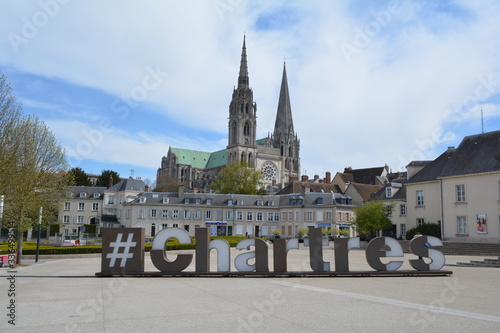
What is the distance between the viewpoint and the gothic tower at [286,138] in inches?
5531

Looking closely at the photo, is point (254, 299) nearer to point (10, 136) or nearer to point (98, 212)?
point (10, 136)

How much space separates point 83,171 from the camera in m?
91.4

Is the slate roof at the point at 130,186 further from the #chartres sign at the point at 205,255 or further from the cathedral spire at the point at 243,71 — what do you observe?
the cathedral spire at the point at 243,71

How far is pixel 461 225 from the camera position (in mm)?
36406

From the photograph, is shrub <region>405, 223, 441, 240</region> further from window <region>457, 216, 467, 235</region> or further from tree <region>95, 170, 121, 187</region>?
tree <region>95, 170, 121, 187</region>

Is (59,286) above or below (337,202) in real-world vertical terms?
below

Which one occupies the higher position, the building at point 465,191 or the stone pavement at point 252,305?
the building at point 465,191

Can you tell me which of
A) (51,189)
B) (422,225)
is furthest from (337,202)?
(51,189)

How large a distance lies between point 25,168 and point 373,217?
101 feet

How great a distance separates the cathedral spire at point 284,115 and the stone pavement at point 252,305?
5081 inches

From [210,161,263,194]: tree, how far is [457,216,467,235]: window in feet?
152

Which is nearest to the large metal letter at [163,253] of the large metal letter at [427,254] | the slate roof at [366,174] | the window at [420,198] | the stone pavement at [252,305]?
the stone pavement at [252,305]

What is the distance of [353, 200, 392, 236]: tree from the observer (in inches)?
1677

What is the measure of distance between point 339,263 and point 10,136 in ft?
50.7
